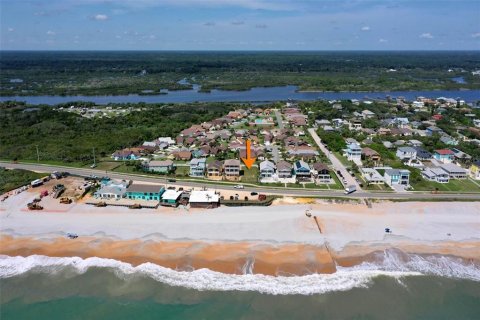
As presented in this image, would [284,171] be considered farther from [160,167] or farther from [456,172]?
[456,172]

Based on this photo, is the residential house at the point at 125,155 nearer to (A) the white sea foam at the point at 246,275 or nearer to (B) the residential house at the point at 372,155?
(A) the white sea foam at the point at 246,275

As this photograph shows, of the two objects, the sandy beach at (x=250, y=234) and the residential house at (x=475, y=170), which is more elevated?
the residential house at (x=475, y=170)

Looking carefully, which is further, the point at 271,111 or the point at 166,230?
the point at 271,111

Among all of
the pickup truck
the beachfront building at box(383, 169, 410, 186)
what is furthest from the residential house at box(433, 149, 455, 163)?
the pickup truck


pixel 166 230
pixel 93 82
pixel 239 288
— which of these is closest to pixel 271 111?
pixel 166 230

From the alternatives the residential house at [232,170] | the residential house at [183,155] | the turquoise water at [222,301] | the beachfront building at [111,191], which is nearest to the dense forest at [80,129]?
the residential house at [183,155]

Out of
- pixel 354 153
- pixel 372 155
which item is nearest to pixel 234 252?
pixel 354 153

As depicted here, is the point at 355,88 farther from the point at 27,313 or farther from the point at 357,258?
the point at 27,313
